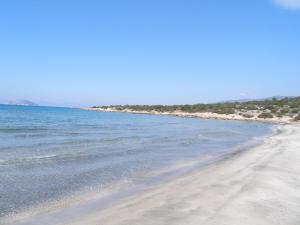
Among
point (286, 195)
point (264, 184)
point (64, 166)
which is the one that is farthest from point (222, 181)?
point (64, 166)

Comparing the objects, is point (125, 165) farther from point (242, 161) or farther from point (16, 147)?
point (16, 147)

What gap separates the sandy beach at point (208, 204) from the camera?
24.1 ft

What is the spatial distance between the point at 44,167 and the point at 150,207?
6.13 metres

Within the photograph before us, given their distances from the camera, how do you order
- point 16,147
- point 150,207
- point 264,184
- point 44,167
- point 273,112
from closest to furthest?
point 150,207 < point 264,184 < point 44,167 < point 16,147 < point 273,112

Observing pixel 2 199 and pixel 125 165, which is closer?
pixel 2 199

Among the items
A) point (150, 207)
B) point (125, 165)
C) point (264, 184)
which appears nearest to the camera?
point (150, 207)

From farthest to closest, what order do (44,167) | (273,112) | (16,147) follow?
1. (273,112)
2. (16,147)
3. (44,167)

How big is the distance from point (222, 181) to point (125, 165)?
4372 millimetres

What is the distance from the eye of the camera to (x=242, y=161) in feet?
52.8

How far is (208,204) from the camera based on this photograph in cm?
849

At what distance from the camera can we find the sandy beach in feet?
24.1

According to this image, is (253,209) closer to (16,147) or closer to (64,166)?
(64,166)

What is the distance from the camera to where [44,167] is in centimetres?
1300

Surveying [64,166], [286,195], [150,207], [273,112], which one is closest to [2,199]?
[150,207]
